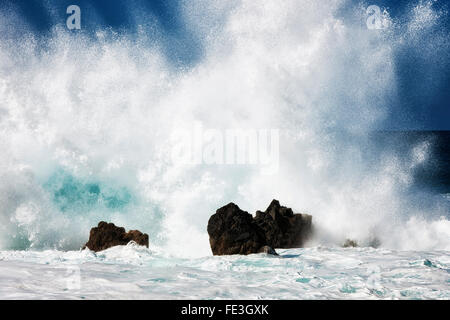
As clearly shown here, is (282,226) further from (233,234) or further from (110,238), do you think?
(110,238)

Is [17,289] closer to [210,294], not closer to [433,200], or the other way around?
[210,294]

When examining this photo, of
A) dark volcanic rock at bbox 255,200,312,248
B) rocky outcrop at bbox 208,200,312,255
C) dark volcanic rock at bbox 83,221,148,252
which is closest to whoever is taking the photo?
rocky outcrop at bbox 208,200,312,255

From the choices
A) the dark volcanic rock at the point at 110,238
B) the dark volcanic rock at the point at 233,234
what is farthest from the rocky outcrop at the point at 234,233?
the dark volcanic rock at the point at 110,238

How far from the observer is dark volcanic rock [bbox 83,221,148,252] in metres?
12.4

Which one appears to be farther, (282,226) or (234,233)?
(282,226)

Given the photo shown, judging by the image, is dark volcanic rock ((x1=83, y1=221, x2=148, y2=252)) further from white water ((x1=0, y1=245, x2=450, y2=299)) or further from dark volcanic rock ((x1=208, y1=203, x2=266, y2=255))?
dark volcanic rock ((x1=208, y1=203, x2=266, y2=255))

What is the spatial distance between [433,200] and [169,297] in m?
28.0

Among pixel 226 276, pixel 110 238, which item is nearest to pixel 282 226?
pixel 226 276

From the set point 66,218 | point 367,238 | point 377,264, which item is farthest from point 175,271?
point 66,218

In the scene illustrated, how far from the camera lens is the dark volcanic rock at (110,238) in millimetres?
12430

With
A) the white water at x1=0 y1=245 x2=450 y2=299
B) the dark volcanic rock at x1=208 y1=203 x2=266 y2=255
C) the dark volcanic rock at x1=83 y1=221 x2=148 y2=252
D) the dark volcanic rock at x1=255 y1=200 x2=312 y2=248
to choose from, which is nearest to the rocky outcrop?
the dark volcanic rock at x1=208 y1=203 x2=266 y2=255

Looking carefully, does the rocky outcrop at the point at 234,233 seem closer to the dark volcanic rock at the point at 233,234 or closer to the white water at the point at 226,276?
the dark volcanic rock at the point at 233,234

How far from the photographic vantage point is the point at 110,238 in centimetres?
1249

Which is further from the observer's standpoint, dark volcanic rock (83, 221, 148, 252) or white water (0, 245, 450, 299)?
dark volcanic rock (83, 221, 148, 252)
